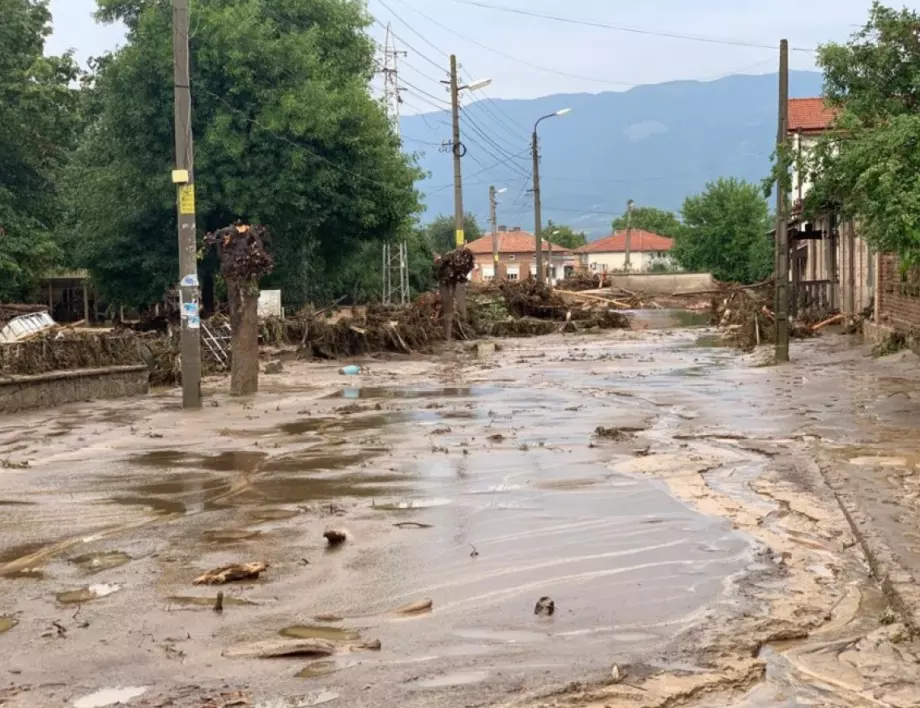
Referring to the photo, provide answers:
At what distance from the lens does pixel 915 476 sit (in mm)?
9242

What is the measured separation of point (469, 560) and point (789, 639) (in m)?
2.19

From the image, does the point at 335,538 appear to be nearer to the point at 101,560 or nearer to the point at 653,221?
the point at 101,560

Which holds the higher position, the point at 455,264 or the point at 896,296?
the point at 455,264

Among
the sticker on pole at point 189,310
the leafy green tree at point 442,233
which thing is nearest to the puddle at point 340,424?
the sticker on pole at point 189,310

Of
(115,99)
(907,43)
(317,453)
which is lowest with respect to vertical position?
(317,453)

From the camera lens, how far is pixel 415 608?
5762 mm

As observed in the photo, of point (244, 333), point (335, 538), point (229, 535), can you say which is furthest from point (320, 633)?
point (244, 333)

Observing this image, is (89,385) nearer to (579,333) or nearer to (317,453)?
(317,453)

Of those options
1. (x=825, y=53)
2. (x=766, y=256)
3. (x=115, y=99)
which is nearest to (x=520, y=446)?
(x=825, y=53)

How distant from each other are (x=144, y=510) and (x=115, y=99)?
28472 mm

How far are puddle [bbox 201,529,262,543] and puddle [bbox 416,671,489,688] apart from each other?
3.11 m

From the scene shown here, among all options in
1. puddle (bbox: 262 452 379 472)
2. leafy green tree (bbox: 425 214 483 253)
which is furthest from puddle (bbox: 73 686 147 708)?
leafy green tree (bbox: 425 214 483 253)

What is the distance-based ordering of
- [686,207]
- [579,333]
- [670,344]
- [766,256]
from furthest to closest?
[686,207], [766,256], [579,333], [670,344]

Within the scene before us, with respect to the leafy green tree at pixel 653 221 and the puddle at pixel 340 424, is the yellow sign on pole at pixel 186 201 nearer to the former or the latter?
the puddle at pixel 340 424
